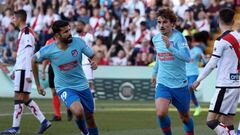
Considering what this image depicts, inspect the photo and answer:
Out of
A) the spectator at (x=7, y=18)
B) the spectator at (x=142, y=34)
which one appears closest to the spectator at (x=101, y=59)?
the spectator at (x=142, y=34)

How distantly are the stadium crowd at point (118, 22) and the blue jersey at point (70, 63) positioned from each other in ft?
48.7

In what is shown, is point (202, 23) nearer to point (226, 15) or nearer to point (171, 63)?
point (171, 63)

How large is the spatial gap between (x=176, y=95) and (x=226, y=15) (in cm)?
212

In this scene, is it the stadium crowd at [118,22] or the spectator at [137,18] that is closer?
the stadium crowd at [118,22]

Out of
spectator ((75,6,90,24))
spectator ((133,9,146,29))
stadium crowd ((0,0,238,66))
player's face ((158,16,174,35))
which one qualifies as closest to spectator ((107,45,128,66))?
stadium crowd ((0,0,238,66))

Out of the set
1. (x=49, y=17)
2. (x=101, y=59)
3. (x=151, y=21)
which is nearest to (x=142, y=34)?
(x=151, y=21)

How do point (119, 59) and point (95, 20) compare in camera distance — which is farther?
point (95, 20)

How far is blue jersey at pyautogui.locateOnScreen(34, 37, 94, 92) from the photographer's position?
13.7m

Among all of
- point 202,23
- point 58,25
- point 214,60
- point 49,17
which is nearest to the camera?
point 214,60

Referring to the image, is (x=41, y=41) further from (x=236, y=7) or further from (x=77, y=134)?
(x=77, y=134)

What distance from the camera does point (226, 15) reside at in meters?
12.4

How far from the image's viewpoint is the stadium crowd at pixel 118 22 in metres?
30.4

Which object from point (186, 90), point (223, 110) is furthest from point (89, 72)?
point (223, 110)

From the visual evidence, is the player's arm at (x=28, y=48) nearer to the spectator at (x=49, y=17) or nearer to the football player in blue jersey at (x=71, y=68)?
the football player in blue jersey at (x=71, y=68)
